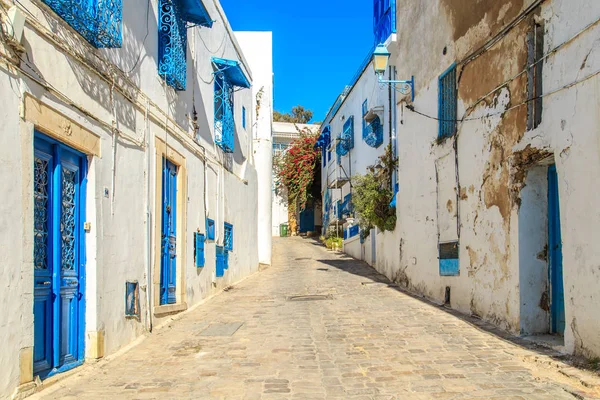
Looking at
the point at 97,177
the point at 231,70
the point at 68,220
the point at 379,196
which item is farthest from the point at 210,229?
the point at 68,220

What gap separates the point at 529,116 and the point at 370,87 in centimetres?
1240

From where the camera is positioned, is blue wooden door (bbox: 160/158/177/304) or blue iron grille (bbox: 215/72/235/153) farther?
blue iron grille (bbox: 215/72/235/153)

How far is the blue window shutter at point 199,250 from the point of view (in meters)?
10.2

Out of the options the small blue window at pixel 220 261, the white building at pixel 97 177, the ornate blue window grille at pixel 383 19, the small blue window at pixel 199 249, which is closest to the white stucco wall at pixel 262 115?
the ornate blue window grille at pixel 383 19

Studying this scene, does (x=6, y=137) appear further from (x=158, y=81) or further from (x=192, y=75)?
(x=192, y=75)

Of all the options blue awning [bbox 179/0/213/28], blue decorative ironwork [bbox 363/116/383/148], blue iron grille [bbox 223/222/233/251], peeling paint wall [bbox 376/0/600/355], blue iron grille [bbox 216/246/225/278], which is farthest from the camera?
blue decorative ironwork [bbox 363/116/383/148]

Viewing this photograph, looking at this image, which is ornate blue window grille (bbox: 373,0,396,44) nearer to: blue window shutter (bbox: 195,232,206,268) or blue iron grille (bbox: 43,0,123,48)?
blue window shutter (bbox: 195,232,206,268)

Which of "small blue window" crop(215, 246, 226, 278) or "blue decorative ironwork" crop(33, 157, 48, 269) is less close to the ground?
"blue decorative ironwork" crop(33, 157, 48, 269)

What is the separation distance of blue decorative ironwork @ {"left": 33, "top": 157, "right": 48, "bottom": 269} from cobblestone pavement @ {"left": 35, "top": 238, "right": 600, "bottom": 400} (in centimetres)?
117

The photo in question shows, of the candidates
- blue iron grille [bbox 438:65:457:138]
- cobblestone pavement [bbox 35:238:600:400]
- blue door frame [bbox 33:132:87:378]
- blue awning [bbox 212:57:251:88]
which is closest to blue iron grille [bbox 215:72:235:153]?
blue awning [bbox 212:57:251:88]

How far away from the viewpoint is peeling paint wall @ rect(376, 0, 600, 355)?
18.2 ft

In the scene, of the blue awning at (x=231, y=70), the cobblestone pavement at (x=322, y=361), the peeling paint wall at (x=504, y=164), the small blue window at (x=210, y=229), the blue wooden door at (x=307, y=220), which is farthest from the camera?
the blue wooden door at (x=307, y=220)

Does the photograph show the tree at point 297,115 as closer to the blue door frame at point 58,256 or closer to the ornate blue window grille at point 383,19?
the ornate blue window grille at point 383,19

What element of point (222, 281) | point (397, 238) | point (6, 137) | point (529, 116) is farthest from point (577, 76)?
point (222, 281)
